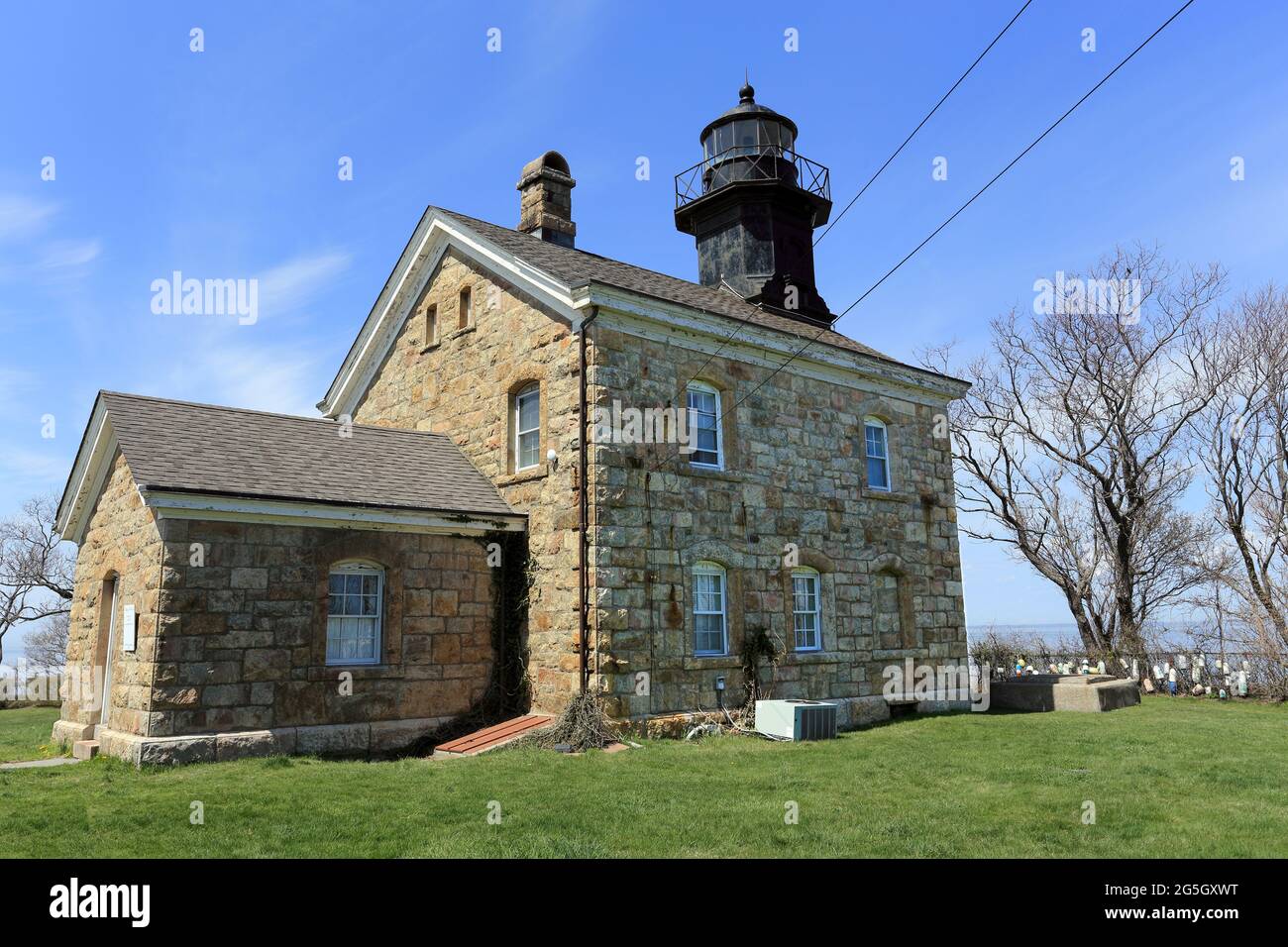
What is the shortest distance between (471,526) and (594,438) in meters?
2.37

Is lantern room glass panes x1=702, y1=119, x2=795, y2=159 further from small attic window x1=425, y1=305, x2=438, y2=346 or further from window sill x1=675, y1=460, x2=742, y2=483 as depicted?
window sill x1=675, y1=460, x2=742, y2=483

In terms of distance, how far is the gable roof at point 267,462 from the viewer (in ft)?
36.6

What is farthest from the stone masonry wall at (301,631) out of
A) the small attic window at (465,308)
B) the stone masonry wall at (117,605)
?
the small attic window at (465,308)

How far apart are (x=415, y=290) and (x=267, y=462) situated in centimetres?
600

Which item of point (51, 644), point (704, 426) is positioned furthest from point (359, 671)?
point (51, 644)

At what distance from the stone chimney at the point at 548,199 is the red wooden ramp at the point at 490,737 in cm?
1014

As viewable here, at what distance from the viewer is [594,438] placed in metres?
12.5

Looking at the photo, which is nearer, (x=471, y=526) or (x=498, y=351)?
(x=471, y=526)

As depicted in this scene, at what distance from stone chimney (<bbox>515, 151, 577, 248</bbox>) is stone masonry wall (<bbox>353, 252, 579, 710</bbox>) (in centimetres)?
283

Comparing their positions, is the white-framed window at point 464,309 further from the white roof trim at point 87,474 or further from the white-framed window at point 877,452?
the white-framed window at point 877,452

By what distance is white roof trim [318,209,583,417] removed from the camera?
535 inches
